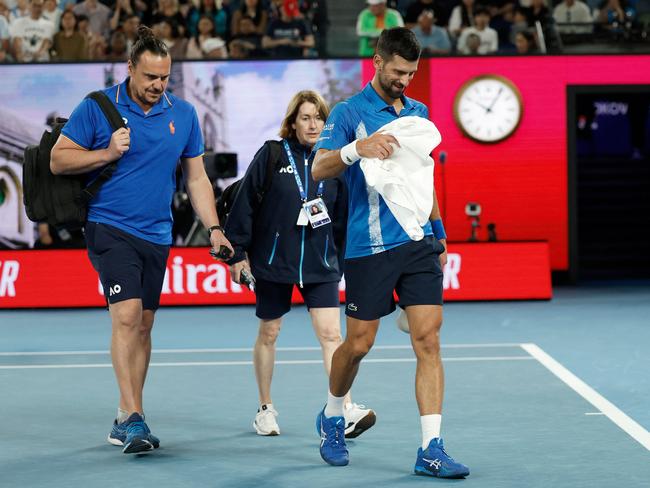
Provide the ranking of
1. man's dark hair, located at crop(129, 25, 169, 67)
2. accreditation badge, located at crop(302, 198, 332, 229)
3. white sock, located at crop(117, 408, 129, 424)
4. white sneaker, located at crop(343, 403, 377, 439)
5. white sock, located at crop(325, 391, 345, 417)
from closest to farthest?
white sock, located at crop(325, 391, 345, 417) < man's dark hair, located at crop(129, 25, 169, 67) < white sock, located at crop(117, 408, 129, 424) < white sneaker, located at crop(343, 403, 377, 439) < accreditation badge, located at crop(302, 198, 332, 229)

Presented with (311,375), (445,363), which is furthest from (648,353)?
(311,375)

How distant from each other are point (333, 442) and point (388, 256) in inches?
42.9

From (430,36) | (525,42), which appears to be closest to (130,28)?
(430,36)

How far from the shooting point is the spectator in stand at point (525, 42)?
18.4 metres

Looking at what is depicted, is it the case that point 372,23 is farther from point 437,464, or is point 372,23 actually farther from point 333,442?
point 437,464

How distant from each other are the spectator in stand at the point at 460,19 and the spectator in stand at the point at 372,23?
34.6 inches

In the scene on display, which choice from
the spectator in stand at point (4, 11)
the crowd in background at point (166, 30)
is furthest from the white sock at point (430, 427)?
the spectator in stand at point (4, 11)

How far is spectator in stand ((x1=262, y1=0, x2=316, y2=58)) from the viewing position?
1817 cm

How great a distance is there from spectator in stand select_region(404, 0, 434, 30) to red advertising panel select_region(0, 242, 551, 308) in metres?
4.66

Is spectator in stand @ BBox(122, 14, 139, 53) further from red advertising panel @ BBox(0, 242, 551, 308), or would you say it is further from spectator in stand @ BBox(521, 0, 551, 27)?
spectator in stand @ BBox(521, 0, 551, 27)

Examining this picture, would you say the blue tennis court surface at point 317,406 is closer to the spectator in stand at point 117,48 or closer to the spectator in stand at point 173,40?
the spectator in stand at point 117,48

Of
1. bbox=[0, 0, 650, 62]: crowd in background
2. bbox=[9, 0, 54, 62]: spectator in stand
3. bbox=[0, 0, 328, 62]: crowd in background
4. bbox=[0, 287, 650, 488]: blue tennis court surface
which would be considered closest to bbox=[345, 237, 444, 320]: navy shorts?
bbox=[0, 287, 650, 488]: blue tennis court surface

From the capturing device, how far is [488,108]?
1836 centimetres

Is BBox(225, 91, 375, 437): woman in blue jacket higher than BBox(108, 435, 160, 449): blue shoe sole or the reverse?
higher
